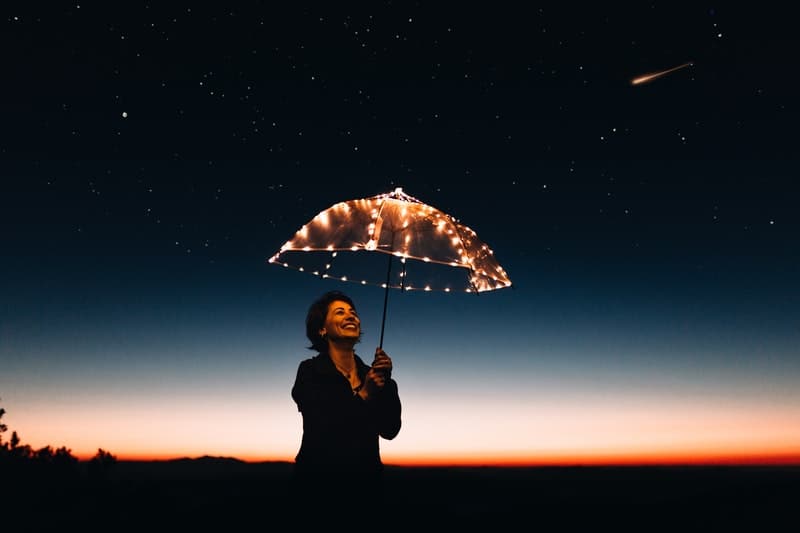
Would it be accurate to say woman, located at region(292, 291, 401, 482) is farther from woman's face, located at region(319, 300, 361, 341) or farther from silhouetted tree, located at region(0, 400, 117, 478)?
silhouetted tree, located at region(0, 400, 117, 478)

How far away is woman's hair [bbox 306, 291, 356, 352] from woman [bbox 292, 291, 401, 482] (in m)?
0.10

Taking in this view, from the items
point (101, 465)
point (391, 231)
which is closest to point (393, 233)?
point (391, 231)

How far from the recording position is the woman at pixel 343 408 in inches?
166

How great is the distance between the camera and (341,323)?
184 inches

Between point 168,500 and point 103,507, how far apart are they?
296 cm

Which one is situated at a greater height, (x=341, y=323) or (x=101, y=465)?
(x=341, y=323)

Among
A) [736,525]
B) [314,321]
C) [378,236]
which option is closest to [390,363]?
[314,321]

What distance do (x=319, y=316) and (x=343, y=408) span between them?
0.86 meters

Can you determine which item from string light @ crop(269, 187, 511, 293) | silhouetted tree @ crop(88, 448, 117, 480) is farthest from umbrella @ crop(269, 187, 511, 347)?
silhouetted tree @ crop(88, 448, 117, 480)

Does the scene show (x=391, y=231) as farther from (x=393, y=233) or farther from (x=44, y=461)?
(x=44, y=461)

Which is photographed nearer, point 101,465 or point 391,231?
point 391,231

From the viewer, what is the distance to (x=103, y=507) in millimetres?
10055

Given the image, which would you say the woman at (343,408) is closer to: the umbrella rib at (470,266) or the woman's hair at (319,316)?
the woman's hair at (319,316)

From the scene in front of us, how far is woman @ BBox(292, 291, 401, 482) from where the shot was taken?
4223 millimetres
